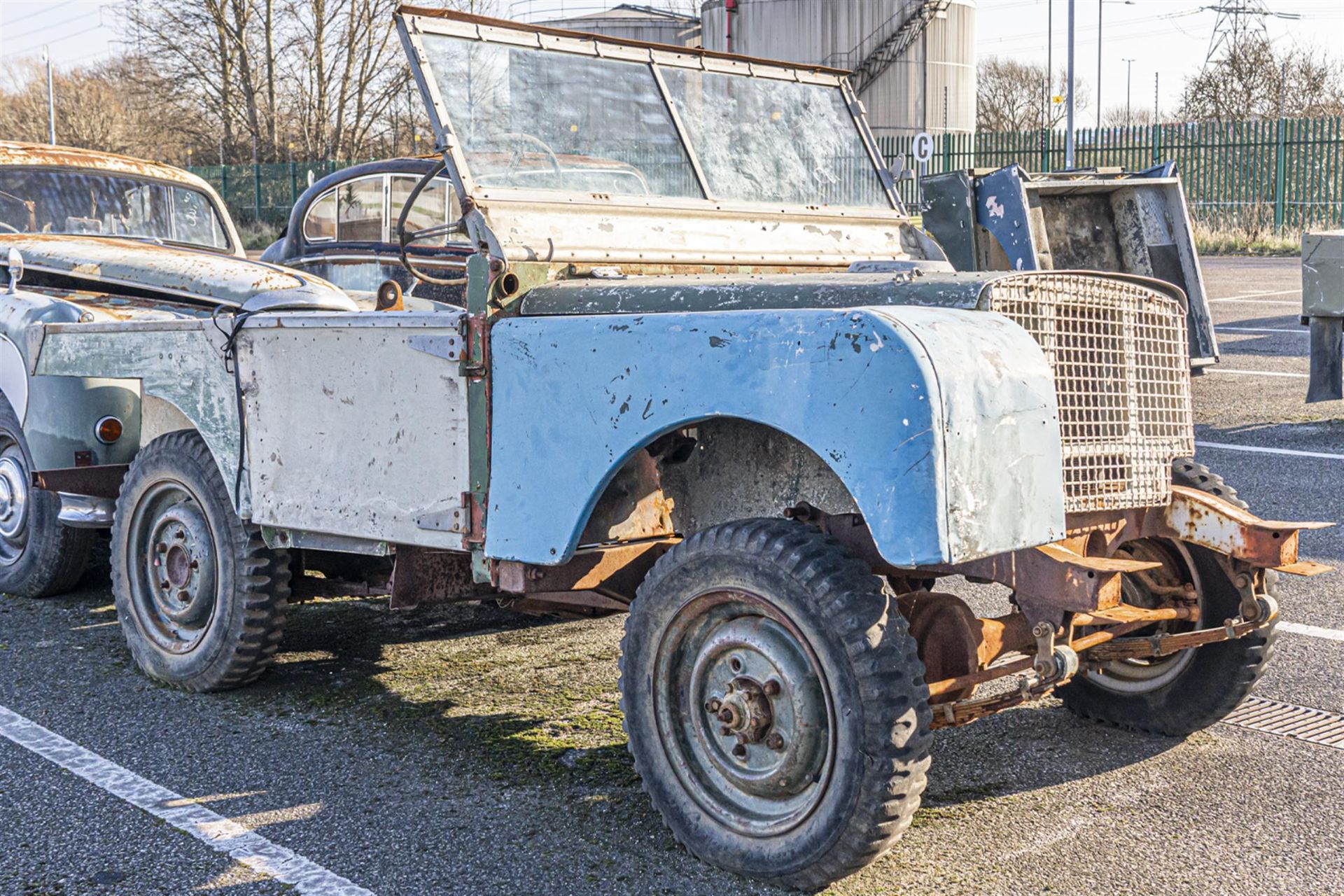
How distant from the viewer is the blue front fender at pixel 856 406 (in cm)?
298

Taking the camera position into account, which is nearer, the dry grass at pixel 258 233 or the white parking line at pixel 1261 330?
the white parking line at pixel 1261 330

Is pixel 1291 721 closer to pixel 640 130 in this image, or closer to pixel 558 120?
pixel 640 130

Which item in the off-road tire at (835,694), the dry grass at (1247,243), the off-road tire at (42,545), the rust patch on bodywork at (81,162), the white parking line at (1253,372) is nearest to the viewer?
the off-road tire at (835,694)

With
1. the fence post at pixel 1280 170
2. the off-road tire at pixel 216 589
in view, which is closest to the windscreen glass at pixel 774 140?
the off-road tire at pixel 216 589

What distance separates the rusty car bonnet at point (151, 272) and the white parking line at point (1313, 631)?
13.9ft

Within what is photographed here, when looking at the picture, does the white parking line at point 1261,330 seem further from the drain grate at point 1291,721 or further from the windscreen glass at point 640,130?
the drain grate at point 1291,721

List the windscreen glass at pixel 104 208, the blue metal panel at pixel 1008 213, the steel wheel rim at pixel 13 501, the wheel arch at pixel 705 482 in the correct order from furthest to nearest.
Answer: the blue metal panel at pixel 1008 213
the windscreen glass at pixel 104 208
the steel wheel rim at pixel 13 501
the wheel arch at pixel 705 482

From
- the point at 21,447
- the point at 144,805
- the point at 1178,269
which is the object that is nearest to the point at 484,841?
the point at 144,805

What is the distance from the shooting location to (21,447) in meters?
6.30

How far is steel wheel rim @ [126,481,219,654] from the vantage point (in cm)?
493

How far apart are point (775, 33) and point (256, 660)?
33.0 meters

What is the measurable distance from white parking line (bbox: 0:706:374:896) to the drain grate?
110 inches

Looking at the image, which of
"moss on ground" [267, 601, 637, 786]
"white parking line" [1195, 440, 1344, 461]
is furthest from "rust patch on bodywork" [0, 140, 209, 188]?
"white parking line" [1195, 440, 1344, 461]

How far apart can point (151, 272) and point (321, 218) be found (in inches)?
139
